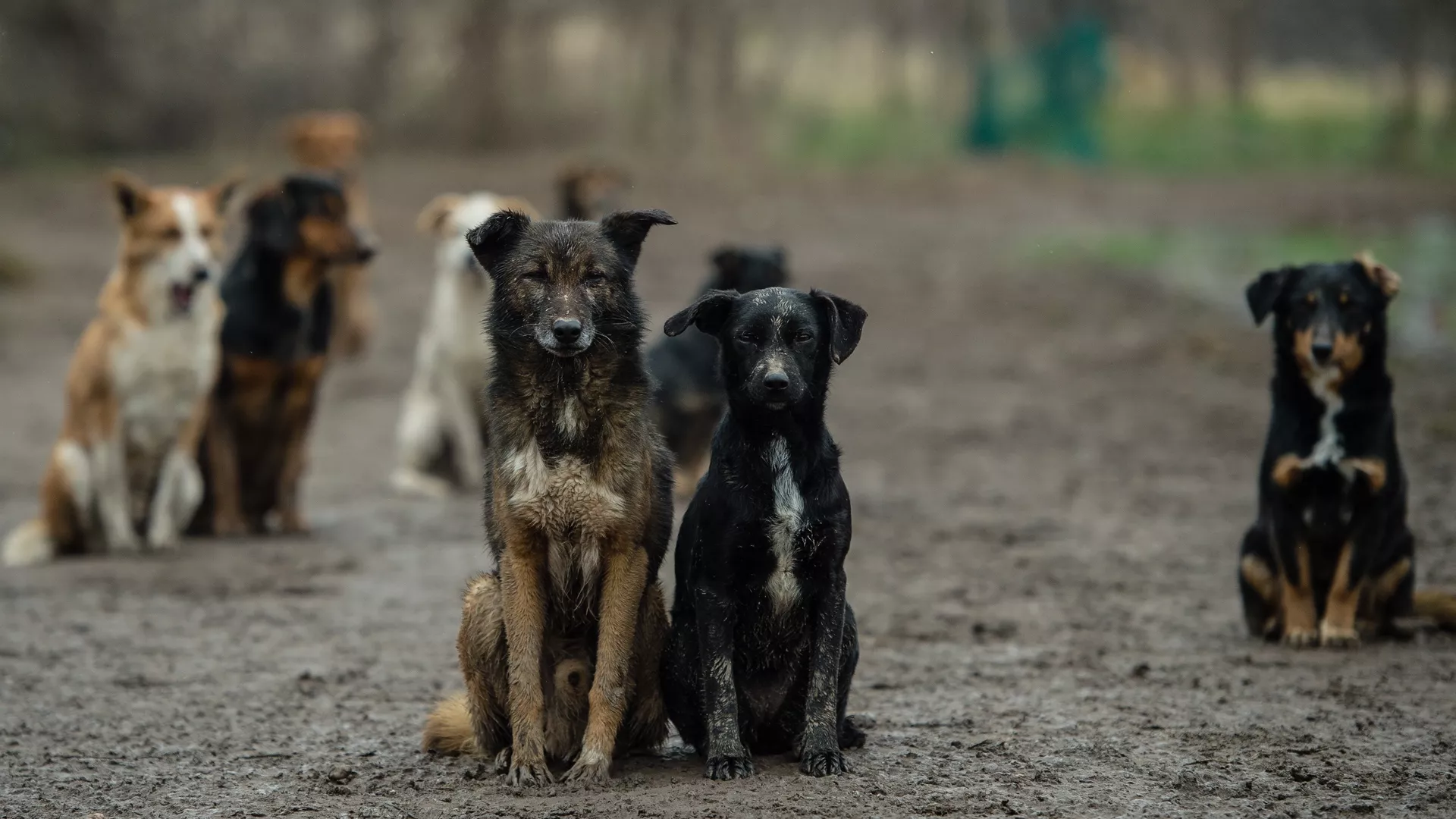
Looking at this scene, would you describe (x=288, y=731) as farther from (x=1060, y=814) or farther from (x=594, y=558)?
(x=1060, y=814)

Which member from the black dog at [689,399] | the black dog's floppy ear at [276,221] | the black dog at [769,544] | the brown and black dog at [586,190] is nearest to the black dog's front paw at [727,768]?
the black dog at [769,544]

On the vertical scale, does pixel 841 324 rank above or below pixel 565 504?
above

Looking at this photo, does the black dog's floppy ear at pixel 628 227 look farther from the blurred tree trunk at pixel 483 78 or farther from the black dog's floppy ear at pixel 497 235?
the blurred tree trunk at pixel 483 78

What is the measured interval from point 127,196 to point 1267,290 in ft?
19.7

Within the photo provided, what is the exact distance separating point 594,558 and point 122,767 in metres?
1.71

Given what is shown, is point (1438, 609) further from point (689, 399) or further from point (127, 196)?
point (127, 196)

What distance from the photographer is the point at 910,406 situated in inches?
540

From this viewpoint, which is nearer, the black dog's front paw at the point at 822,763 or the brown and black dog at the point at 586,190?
the black dog's front paw at the point at 822,763

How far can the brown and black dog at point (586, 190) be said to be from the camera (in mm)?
12086

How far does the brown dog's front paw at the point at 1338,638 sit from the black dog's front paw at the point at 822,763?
2.61 meters

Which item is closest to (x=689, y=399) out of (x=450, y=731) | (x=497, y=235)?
(x=450, y=731)

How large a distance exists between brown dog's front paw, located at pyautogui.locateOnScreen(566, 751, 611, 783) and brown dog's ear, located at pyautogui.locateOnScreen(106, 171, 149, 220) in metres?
5.48

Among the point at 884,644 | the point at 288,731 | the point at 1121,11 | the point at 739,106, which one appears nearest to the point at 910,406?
the point at 884,644

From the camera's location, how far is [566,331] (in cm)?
506
